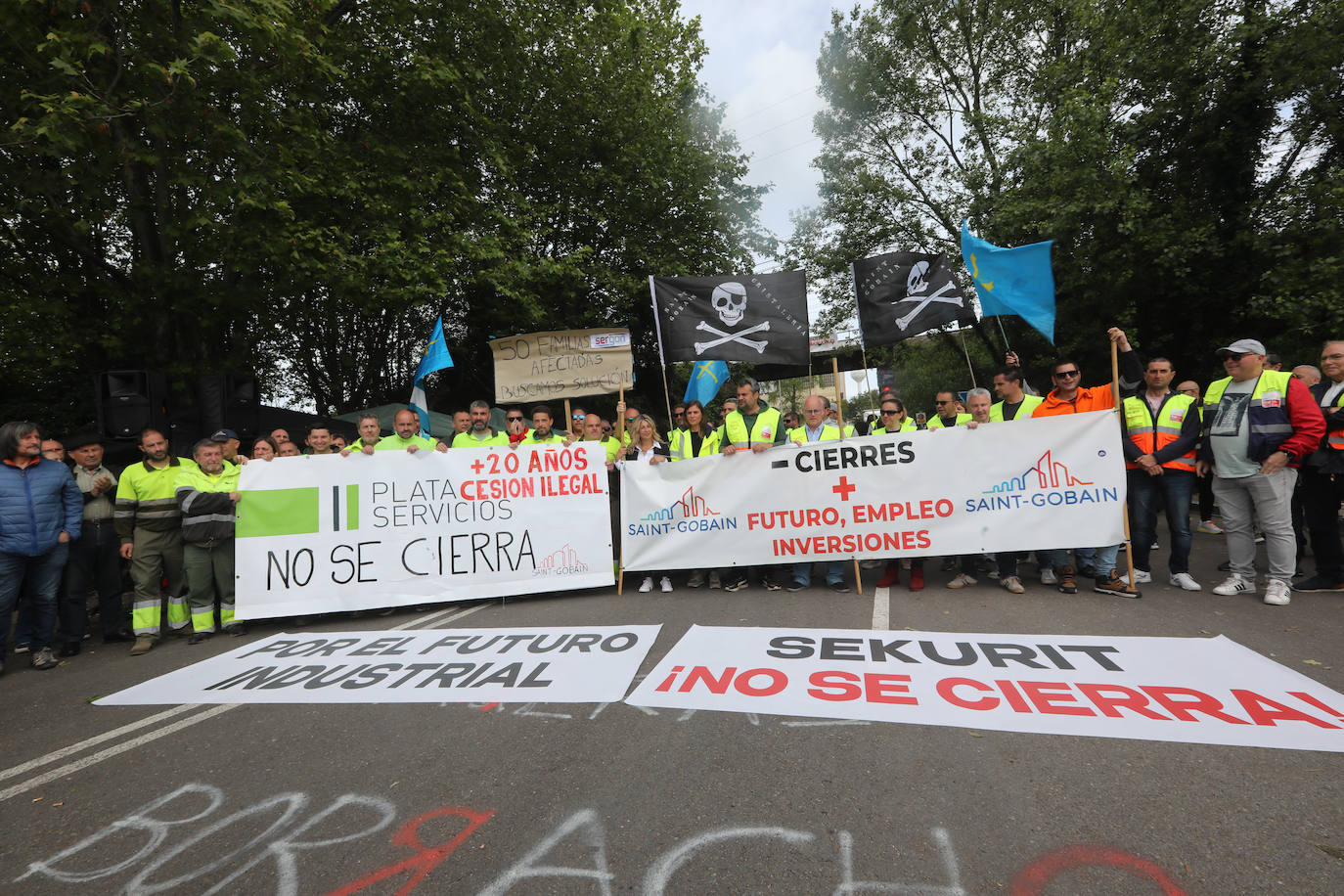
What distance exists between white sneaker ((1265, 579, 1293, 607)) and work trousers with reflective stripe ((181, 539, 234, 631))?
28.9 ft

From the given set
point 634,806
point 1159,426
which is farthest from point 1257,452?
point 634,806

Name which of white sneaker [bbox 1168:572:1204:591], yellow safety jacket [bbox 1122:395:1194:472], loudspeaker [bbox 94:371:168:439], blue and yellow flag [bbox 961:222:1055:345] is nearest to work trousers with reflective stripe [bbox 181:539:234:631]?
loudspeaker [bbox 94:371:168:439]

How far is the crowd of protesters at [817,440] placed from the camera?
485 cm

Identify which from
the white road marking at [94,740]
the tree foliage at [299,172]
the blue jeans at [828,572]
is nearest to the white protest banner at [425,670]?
the white road marking at [94,740]

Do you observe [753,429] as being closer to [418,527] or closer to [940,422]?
[940,422]

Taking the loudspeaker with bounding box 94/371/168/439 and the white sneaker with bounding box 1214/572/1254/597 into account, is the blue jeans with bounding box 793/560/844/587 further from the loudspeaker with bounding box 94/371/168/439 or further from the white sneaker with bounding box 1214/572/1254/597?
the loudspeaker with bounding box 94/371/168/439

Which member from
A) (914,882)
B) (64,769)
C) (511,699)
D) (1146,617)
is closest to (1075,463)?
(1146,617)

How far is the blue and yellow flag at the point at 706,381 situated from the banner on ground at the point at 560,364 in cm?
104

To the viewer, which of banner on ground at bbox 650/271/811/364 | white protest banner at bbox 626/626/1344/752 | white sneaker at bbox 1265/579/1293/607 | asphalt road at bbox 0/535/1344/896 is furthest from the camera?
banner on ground at bbox 650/271/811/364

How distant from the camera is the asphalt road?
6.37 feet

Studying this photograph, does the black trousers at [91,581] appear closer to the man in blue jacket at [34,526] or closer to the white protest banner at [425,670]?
the man in blue jacket at [34,526]

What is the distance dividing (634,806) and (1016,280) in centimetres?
621

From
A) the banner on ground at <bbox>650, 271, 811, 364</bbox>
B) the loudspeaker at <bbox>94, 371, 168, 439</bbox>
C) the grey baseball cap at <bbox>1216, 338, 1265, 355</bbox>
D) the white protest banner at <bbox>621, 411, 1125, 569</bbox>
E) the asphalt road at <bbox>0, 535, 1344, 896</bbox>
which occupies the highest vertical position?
the banner on ground at <bbox>650, 271, 811, 364</bbox>

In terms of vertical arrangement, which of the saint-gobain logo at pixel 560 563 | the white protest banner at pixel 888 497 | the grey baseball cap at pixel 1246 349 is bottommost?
the saint-gobain logo at pixel 560 563
